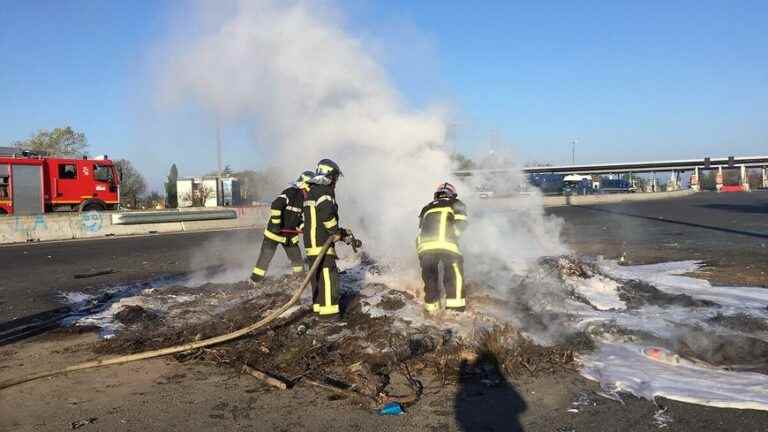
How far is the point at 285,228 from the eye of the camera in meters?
9.11

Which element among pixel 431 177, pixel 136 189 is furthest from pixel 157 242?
pixel 136 189

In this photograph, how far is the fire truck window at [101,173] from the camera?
84.1ft

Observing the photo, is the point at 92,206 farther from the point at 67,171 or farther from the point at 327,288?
the point at 327,288

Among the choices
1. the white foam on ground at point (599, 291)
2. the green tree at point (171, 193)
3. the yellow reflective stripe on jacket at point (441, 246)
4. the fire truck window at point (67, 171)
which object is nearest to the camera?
the yellow reflective stripe on jacket at point (441, 246)

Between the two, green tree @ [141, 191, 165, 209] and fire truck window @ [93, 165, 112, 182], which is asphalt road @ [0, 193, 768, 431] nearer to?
fire truck window @ [93, 165, 112, 182]

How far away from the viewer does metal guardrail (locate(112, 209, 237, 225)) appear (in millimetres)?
21859

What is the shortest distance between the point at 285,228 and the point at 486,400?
5114mm

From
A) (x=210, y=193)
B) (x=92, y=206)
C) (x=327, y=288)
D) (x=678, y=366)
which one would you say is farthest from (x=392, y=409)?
(x=210, y=193)

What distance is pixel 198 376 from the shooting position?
5414 millimetres

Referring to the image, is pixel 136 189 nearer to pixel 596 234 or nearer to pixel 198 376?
pixel 596 234

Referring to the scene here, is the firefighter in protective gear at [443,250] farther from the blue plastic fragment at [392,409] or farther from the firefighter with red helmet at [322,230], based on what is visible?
Result: the blue plastic fragment at [392,409]

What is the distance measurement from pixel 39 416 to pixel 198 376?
1.30 metres

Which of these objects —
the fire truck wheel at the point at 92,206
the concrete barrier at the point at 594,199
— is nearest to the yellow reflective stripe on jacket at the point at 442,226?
the fire truck wheel at the point at 92,206

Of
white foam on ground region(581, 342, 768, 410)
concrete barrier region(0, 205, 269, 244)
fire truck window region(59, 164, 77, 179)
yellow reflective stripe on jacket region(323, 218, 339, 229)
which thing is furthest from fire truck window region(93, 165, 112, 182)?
white foam on ground region(581, 342, 768, 410)
